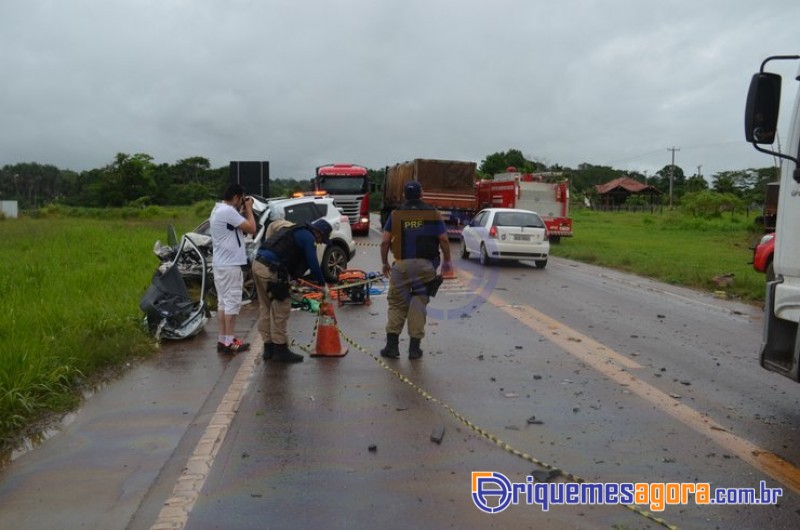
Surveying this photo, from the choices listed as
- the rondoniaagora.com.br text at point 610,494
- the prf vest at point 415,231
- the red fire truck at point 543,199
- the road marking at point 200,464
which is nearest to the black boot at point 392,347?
the prf vest at point 415,231

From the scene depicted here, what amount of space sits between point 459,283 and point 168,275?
6.83 m

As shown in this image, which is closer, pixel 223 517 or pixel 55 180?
pixel 223 517

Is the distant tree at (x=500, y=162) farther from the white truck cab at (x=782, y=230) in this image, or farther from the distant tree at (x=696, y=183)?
the white truck cab at (x=782, y=230)

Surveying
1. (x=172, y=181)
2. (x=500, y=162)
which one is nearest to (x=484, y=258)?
(x=500, y=162)

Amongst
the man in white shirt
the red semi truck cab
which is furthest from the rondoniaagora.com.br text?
the red semi truck cab

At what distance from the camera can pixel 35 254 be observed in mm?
15992

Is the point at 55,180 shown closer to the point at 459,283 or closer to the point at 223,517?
the point at 459,283

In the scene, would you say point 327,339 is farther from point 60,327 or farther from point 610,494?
point 610,494

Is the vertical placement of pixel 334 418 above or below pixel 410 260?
below

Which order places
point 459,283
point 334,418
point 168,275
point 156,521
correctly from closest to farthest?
point 156,521 → point 334,418 → point 168,275 → point 459,283

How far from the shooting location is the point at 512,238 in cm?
1739

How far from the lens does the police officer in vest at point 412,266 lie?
730 centimetres

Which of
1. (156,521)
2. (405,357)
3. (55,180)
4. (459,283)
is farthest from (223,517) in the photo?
(55,180)

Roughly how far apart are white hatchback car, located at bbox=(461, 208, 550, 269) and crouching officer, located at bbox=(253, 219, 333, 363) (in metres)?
10.6
